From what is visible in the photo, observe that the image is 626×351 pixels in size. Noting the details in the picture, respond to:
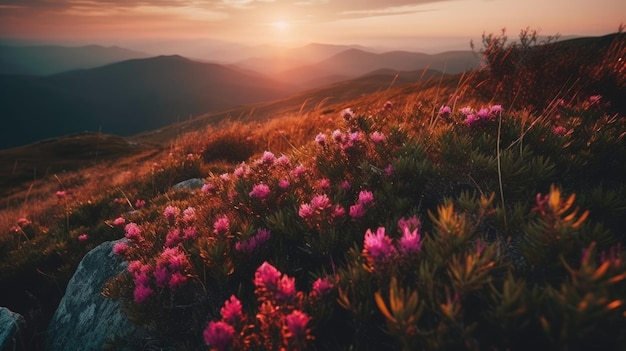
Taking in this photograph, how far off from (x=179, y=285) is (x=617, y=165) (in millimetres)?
3727

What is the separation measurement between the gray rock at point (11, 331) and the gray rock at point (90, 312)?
0.90 feet

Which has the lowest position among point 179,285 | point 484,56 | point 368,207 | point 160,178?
point 160,178

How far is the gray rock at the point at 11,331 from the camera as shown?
12.4ft

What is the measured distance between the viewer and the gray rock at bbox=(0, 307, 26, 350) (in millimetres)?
3791

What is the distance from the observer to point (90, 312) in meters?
3.76

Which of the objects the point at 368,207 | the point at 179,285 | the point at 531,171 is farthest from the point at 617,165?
the point at 179,285

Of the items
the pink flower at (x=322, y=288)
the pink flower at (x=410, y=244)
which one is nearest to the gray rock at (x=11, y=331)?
the pink flower at (x=322, y=288)

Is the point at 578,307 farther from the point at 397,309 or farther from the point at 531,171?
the point at 531,171

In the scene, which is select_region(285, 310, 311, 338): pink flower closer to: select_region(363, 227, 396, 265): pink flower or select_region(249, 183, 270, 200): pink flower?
select_region(363, 227, 396, 265): pink flower

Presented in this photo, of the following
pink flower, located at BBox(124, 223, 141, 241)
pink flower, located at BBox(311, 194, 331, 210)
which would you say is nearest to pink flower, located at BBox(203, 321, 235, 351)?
pink flower, located at BBox(311, 194, 331, 210)

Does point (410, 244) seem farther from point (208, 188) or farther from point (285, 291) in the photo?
point (208, 188)

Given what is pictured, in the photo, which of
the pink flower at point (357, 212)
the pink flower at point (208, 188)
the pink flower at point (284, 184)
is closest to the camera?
the pink flower at point (357, 212)

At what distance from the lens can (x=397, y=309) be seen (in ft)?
4.69

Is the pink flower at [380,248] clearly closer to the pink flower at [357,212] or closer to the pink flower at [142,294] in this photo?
the pink flower at [357,212]
